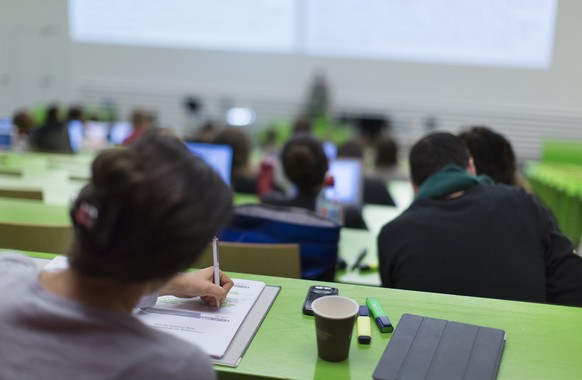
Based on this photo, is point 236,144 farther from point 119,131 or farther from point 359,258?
point 119,131

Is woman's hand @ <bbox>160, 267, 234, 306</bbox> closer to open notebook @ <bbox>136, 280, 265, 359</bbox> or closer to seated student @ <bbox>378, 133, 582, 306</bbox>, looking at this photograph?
open notebook @ <bbox>136, 280, 265, 359</bbox>

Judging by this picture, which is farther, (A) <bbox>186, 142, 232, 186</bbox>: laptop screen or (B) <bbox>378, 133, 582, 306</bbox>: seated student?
(A) <bbox>186, 142, 232, 186</bbox>: laptop screen

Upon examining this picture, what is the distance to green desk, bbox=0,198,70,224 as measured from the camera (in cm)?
237

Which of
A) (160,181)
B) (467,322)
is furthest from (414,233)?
(160,181)

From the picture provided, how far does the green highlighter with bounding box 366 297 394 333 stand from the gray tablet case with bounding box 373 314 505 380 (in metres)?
0.02

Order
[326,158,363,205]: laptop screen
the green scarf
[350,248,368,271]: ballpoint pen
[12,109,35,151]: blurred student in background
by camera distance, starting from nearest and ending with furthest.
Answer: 1. the green scarf
2. [350,248,368,271]: ballpoint pen
3. [326,158,363,205]: laptop screen
4. [12,109,35,151]: blurred student in background

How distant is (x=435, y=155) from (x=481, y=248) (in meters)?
0.45

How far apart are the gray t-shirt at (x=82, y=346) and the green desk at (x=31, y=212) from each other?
157cm

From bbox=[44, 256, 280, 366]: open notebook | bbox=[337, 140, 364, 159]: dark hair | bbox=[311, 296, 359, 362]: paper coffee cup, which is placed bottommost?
bbox=[337, 140, 364, 159]: dark hair

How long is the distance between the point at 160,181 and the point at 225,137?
9.92 feet

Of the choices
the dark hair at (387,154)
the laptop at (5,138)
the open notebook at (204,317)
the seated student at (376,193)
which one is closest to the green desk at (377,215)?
the seated student at (376,193)

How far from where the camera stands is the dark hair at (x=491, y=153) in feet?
8.22

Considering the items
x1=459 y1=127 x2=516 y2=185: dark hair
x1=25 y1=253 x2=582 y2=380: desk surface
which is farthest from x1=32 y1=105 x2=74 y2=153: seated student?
x1=25 y1=253 x2=582 y2=380: desk surface

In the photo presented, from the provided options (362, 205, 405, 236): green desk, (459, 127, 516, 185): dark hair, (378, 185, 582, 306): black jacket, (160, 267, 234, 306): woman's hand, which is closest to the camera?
(160, 267, 234, 306): woman's hand
